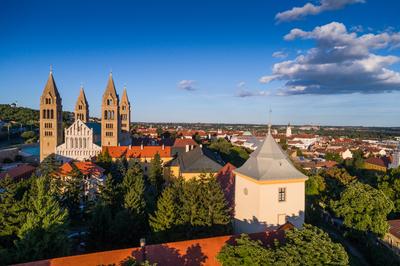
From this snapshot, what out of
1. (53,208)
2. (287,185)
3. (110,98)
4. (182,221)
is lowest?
(182,221)

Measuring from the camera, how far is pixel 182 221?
2206cm

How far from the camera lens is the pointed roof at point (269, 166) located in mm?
21219

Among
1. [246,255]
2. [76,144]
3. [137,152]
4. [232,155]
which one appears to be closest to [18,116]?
[76,144]

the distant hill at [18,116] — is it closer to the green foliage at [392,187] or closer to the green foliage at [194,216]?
the green foliage at [392,187]

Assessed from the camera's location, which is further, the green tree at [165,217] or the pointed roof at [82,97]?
the pointed roof at [82,97]

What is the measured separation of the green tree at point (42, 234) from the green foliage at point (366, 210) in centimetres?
2400

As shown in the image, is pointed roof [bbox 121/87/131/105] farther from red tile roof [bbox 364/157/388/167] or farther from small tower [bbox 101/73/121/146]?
red tile roof [bbox 364/157/388/167]

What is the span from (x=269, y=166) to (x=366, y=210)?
1290cm

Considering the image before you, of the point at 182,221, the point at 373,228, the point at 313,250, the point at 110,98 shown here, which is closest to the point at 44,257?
the point at 182,221

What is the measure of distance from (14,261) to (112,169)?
1107 inches

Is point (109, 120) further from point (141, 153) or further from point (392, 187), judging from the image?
point (392, 187)

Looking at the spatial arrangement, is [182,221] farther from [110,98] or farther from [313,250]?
[110,98]

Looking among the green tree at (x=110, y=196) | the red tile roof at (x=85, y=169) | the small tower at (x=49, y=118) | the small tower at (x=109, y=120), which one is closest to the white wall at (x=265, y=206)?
the green tree at (x=110, y=196)

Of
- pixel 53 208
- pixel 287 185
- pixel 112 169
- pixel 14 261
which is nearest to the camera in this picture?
pixel 14 261
